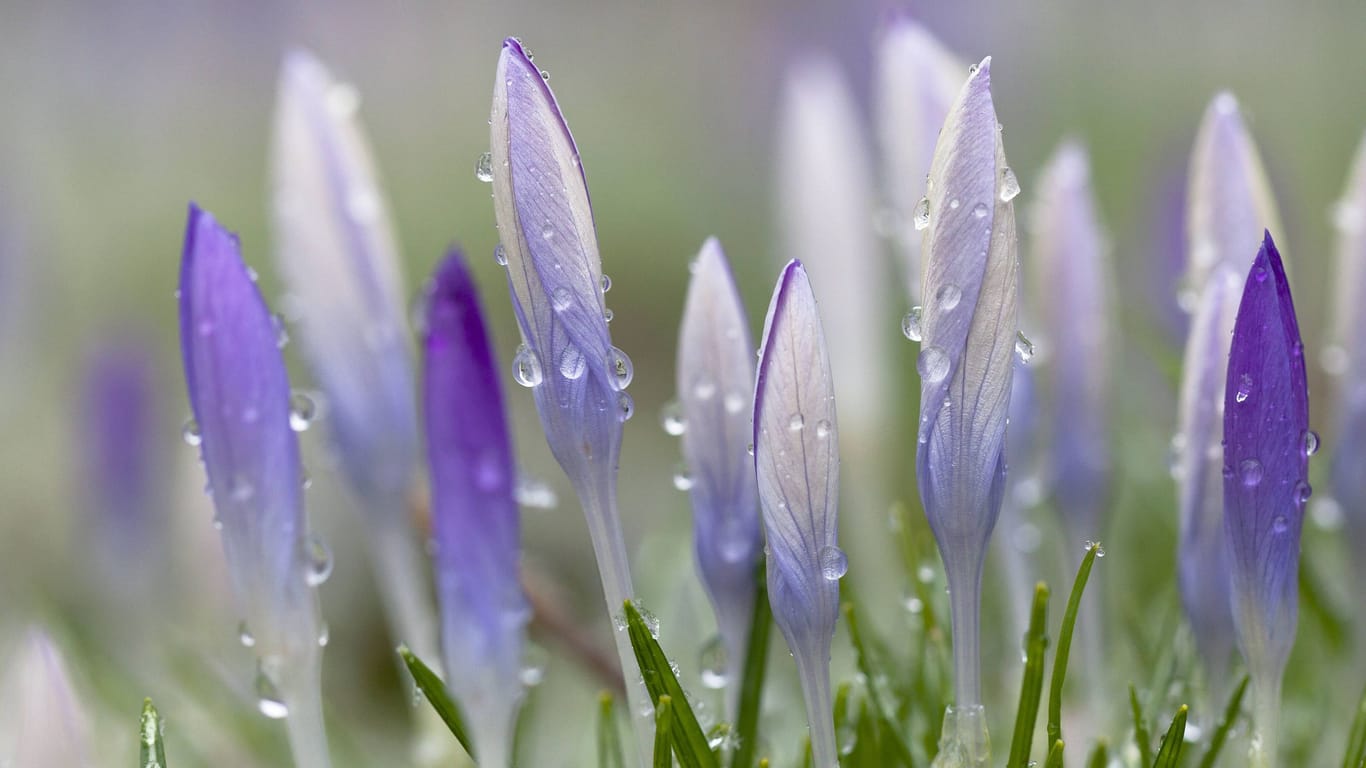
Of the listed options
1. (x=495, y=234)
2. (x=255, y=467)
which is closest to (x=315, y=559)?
(x=255, y=467)

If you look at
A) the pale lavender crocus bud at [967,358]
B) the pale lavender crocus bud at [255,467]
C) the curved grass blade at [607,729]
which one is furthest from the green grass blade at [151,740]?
the pale lavender crocus bud at [967,358]

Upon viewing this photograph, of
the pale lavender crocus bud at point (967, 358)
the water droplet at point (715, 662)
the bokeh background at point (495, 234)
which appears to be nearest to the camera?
the pale lavender crocus bud at point (967, 358)

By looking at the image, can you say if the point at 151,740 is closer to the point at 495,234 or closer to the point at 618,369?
the point at 618,369

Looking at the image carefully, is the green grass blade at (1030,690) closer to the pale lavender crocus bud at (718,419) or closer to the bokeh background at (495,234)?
the pale lavender crocus bud at (718,419)

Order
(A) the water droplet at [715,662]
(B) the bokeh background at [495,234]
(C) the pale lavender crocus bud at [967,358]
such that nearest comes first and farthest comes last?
1. (C) the pale lavender crocus bud at [967,358]
2. (A) the water droplet at [715,662]
3. (B) the bokeh background at [495,234]

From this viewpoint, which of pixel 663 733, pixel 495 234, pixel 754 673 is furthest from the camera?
pixel 495 234

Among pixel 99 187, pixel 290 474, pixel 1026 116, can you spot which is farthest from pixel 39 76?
pixel 290 474

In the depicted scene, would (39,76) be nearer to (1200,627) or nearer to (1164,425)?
(1164,425)

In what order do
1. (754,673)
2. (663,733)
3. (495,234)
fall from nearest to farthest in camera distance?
(663,733), (754,673), (495,234)
